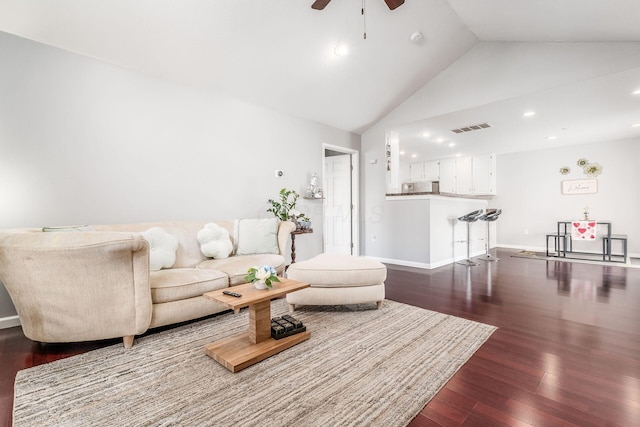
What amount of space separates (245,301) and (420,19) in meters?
3.91

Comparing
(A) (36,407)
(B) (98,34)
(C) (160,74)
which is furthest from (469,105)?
(A) (36,407)

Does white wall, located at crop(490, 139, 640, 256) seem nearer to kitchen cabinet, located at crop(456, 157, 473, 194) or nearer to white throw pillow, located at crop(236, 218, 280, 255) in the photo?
kitchen cabinet, located at crop(456, 157, 473, 194)

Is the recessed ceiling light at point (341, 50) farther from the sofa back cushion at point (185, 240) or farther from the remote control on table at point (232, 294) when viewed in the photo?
the remote control on table at point (232, 294)

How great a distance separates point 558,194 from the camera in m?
6.50

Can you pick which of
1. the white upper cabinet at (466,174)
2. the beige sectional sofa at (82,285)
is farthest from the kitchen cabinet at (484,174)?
the beige sectional sofa at (82,285)

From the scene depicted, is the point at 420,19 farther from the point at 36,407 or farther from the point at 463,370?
the point at 36,407

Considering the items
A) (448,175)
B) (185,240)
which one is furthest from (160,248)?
(448,175)

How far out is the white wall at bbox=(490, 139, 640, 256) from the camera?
18.9 ft

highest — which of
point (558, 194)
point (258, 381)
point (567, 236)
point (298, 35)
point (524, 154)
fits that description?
point (298, 35)

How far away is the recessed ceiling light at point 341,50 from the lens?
358cm

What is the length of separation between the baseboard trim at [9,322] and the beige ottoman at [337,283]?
2410 millimetres

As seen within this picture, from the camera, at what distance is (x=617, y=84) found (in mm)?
3410

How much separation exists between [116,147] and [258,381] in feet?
9.16

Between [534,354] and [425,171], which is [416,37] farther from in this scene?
[425,171]
